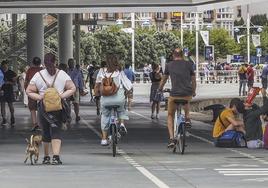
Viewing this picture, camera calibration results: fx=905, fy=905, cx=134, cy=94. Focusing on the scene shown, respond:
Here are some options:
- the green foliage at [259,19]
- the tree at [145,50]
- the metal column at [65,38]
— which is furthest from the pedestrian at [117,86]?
the green foliage at [259,19]

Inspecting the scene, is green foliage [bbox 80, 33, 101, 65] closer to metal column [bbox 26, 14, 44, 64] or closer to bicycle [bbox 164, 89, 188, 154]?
metal column [bbox 26, 14, 44, 64]

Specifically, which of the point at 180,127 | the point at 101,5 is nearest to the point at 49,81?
the point at 180,127

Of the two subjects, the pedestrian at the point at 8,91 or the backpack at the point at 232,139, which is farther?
the pedestrian at the point at 8,91

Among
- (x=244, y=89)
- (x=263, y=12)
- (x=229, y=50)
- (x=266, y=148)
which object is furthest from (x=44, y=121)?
(x=263, y=12)

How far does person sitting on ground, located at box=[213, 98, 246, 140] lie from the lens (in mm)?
17516

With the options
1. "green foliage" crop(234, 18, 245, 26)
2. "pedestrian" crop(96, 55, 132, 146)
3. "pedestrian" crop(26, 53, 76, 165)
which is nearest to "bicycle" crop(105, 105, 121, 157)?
"pedestrian" crop(96, 55, 132, 146)

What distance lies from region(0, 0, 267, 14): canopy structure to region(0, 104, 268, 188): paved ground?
6.36 m

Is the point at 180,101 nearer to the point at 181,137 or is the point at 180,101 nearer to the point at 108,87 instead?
the point at 181,137

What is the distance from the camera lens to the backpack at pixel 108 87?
51.1 ft

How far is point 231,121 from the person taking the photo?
57.5 ft

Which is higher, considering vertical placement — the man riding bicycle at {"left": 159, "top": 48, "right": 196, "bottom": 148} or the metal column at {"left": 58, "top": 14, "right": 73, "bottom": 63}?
the metal column at {"left": 58, "top": 14, "right": 73, "bottom": 63}

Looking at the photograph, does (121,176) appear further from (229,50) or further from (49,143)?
(229,50)

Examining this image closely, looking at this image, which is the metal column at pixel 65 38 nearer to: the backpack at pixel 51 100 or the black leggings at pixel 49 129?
the black leggings at pixel 49 129

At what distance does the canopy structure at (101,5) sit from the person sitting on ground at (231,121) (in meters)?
8.50
